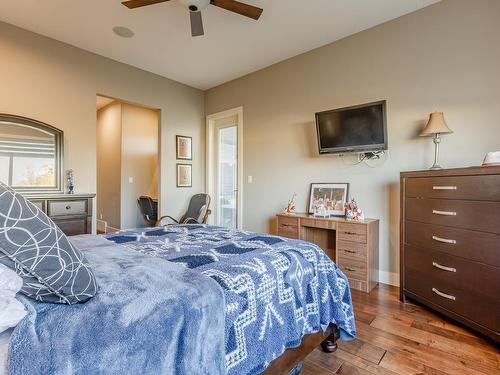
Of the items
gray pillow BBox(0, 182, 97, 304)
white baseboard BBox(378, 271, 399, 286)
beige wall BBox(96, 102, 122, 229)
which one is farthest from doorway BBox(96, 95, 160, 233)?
gray pillow BBox(0, 182, 97, 304)

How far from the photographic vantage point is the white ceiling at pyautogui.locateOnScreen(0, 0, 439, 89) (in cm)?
278

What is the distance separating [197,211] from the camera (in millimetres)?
4477

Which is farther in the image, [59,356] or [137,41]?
[137,41]

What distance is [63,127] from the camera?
11.4 feet

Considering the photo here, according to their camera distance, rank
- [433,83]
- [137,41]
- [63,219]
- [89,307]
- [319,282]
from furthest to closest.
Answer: [137,41], [63,219], [433,83], [319,282], [89,307]

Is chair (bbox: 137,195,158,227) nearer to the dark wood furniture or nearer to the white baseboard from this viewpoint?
the dark wood furniture

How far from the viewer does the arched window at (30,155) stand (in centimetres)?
304

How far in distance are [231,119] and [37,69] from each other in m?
2.70

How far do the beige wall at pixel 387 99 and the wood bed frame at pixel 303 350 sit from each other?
162 cm

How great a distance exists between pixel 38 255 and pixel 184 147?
4223 millimetres

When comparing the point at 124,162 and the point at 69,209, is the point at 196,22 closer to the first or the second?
the point at 69,209

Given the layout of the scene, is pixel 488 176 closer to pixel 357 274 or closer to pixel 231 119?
pixel 357 274

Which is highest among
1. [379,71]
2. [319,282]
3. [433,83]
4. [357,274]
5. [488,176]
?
[379,71]

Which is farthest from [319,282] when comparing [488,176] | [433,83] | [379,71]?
[379,71]
